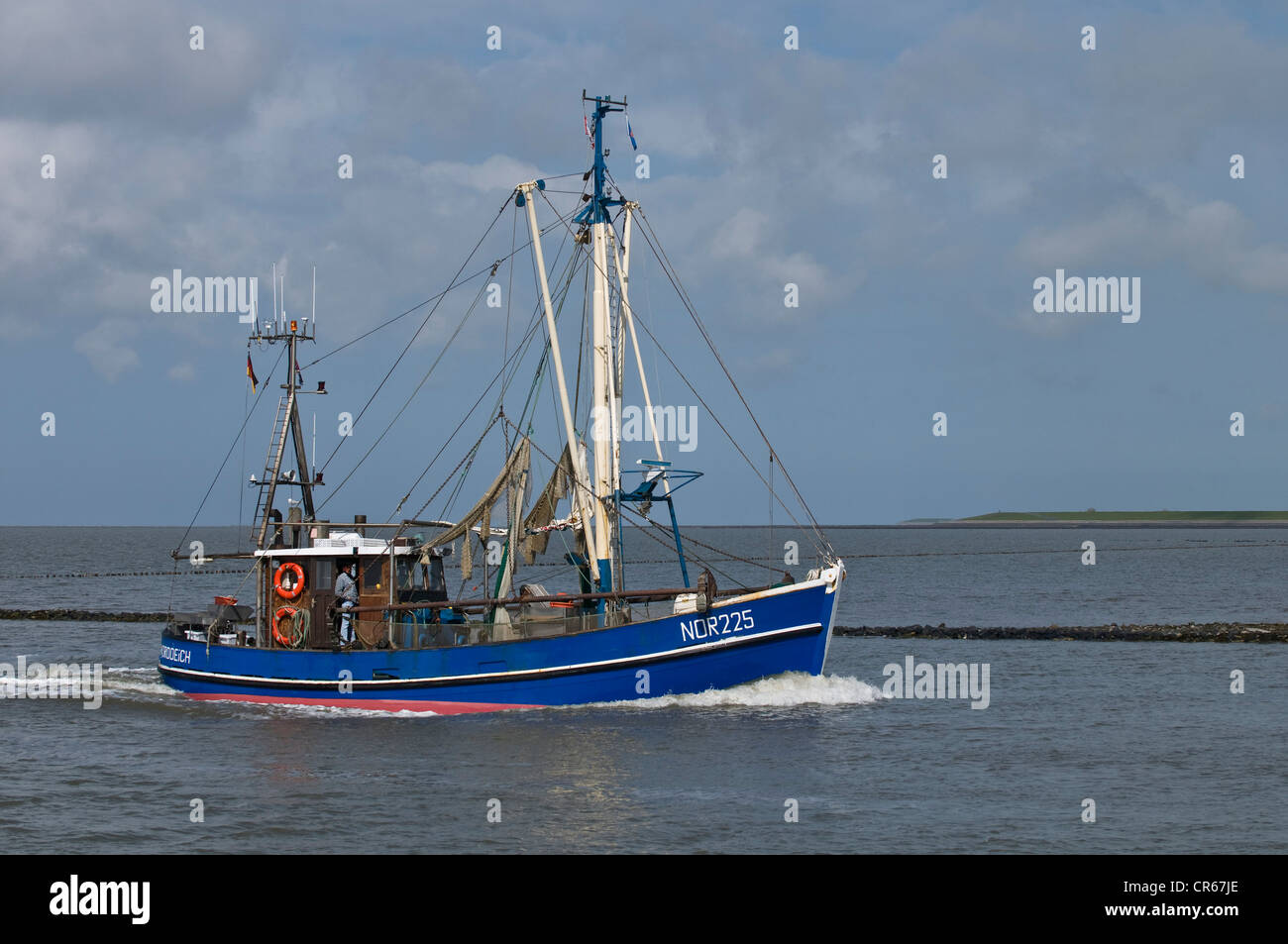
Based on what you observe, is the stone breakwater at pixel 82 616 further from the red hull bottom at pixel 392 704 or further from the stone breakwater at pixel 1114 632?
the stone breakwater at pixel 1114 632

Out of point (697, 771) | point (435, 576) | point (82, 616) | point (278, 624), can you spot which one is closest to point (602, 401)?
point (435, 576)

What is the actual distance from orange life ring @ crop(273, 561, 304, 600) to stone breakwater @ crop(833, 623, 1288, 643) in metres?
28.5

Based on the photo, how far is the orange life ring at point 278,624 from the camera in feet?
102

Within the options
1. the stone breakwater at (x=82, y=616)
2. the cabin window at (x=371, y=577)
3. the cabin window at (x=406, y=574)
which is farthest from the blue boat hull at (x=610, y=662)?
the stone breakwater at (x=82, y=616)

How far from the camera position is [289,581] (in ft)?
103

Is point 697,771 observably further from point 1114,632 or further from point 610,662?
point 1114,632

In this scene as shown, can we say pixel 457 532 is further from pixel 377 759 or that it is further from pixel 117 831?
pixel 117 831

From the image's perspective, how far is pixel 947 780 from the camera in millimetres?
22547

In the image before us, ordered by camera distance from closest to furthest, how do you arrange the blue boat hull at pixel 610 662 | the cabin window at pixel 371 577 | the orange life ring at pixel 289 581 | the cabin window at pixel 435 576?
the blue boat hull at pixel 610 662
the cabin window at pixel 371 577
the orange life ring at pixel 289 581
the cabin window at pixel 435 576

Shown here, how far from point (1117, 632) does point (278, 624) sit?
34983 mm

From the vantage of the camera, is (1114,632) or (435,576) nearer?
(435,576)

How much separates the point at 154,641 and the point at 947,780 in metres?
37.9

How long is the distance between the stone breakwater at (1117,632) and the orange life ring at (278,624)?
28.4 meters
